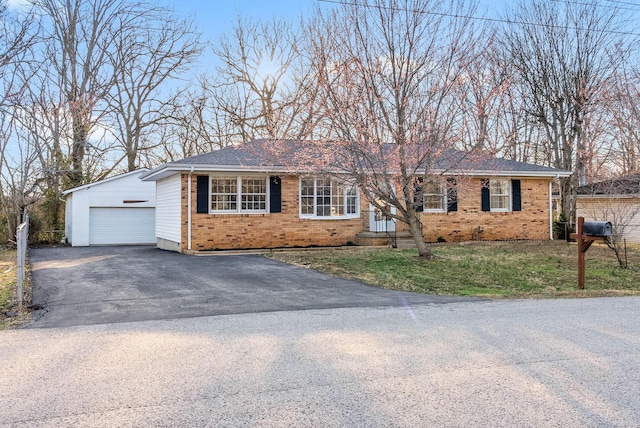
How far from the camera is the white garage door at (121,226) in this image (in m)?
22.4

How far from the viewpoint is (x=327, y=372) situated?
441cm

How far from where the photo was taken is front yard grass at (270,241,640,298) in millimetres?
9930

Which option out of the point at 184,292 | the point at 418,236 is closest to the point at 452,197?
the point at 418,236

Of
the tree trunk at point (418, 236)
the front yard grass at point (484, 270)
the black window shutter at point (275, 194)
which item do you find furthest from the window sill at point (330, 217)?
the tree trunk at point (418, 236)

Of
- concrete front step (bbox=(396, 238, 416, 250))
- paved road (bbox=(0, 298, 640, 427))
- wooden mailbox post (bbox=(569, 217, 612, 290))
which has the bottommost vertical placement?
paved road (bbox=(0, 298, 640, 427))

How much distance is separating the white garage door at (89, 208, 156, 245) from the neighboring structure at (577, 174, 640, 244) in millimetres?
18008

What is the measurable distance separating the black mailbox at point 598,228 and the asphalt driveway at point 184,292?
3.75 metres

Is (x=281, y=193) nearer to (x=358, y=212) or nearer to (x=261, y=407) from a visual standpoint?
(x=358, y=212)

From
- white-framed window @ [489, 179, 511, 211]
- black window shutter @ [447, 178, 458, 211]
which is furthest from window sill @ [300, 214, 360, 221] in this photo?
white-framed window @ [489, 179, 511, 211]

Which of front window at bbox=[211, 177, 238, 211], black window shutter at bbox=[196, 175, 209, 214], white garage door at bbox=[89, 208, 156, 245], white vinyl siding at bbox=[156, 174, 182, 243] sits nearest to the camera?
black window shutter at bbox=[196, 175, 209, 214]

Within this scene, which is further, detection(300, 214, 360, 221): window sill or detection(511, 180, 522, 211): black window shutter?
detection(511, 180, 522, 211): black window shutter

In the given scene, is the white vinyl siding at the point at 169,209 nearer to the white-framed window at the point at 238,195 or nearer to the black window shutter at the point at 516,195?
the white-framed window at the point at 238,195

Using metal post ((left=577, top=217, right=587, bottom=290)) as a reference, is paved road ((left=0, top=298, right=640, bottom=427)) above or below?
below

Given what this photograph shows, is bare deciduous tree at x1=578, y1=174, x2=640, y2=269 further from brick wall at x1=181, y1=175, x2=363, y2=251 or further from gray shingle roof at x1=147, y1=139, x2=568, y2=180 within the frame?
brick wall at x1=181, y1=175, x2=363, y2=251
